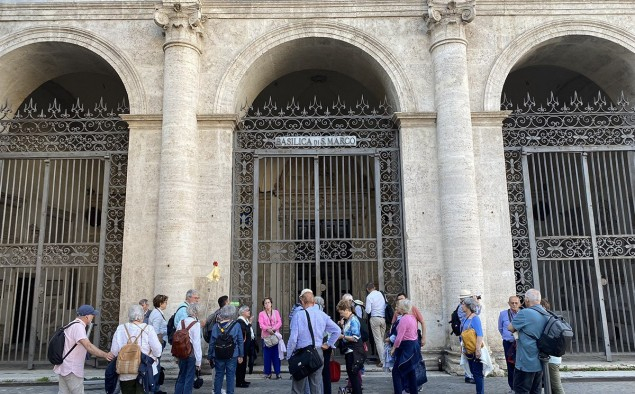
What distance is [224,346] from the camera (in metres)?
6.08

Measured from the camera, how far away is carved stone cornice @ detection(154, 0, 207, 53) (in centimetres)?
935

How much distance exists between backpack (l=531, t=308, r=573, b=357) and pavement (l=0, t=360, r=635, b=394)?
2443mm

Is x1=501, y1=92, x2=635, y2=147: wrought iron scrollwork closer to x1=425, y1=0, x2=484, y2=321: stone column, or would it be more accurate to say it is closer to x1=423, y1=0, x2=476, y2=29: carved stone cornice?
x1=425, y1=0, x2=484, y2=321: stone column

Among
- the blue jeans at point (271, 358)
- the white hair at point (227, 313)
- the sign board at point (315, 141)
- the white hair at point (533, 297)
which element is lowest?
the blue jeans at point (271, 358)

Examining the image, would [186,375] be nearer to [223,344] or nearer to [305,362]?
[223,344]

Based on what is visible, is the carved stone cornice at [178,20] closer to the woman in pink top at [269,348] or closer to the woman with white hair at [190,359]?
the woman in pink top at [269,348]

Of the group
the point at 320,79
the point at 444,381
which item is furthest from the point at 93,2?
the point at 444,381

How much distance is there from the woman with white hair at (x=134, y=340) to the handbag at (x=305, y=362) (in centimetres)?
145

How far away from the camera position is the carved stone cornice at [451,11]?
30.8 feet

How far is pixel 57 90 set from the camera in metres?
12.9

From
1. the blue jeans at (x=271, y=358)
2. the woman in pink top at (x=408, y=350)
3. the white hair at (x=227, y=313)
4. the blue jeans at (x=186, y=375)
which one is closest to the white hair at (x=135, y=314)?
the blue jeans at (x=186, y=375)

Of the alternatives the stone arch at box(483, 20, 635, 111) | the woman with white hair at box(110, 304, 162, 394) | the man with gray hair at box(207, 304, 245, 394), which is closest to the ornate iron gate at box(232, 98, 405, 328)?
the stone arch at box(483, 20, 635, 111)

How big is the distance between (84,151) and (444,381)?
8.20m

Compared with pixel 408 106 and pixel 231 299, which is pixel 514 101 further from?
pixel 231 299
